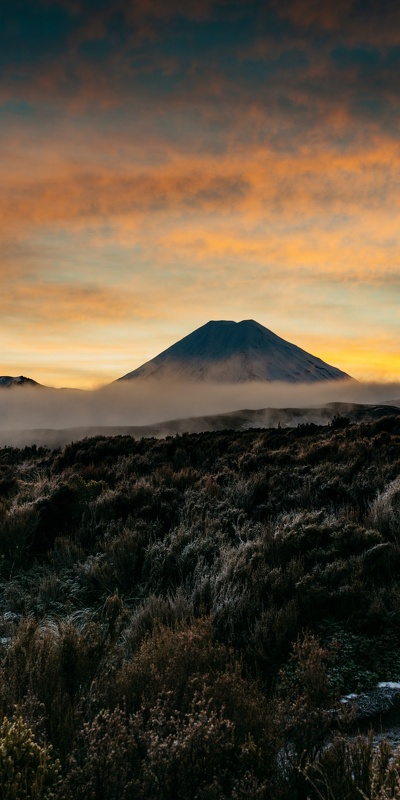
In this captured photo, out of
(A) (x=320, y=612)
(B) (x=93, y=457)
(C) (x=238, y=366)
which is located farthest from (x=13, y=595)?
(C) (x=238, y=366)

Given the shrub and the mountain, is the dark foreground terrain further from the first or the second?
the mountain

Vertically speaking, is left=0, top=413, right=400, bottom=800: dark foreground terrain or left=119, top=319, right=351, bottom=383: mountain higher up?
left=119, top=319, right=351, bottom=383: mountain

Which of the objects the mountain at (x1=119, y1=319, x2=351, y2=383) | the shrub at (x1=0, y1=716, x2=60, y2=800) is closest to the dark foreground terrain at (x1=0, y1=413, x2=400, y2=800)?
the shrub at (x1=0, y1=716, x2=60, y2=800)

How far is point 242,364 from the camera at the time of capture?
179250mm

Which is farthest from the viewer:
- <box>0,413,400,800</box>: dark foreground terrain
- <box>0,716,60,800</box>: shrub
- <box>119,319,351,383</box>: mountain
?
<box>119,319,351,383</box>: mountain

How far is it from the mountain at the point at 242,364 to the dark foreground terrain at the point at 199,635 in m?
159

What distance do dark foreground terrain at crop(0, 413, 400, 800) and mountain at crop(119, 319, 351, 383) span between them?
159 meters

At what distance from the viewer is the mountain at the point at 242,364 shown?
574 feet

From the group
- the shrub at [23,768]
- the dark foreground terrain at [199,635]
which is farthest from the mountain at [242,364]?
the shrub at [23,768]

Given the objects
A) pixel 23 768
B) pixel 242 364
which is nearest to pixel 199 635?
pixel 23 768

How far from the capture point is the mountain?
574 ft

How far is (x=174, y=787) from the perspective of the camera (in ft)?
8.39

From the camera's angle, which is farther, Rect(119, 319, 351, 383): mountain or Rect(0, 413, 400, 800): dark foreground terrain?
Rect(119, 319, 351, 383): mountain

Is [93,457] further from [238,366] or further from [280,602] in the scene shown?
[238,366]
